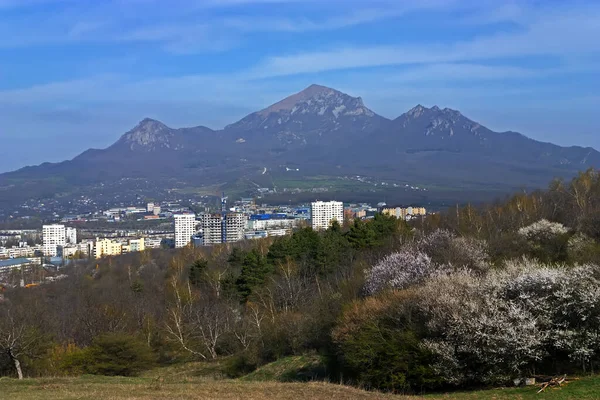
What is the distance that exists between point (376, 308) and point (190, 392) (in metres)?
7.48

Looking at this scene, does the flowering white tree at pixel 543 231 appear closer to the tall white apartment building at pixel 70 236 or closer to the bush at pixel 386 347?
the bush at pixel 386 347

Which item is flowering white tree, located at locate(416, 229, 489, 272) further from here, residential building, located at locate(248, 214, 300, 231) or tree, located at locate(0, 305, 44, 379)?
residential building, located at locate(248, 214, 300, 231)

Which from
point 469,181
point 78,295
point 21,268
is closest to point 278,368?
point 78,295

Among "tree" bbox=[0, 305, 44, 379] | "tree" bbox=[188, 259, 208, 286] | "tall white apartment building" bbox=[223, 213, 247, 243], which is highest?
"tall white apartment building" bbox=[223, 213, 247, 243]

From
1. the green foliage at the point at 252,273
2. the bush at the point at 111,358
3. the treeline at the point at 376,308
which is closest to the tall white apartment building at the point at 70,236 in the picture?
the treeline at the point at 376,308

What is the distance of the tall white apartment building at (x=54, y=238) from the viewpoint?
11382 cm

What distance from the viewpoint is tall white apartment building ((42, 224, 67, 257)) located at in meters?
114

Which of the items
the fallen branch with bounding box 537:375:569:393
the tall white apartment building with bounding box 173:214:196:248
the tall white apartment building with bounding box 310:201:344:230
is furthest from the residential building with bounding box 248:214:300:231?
the fallen branch with bounding box 537:375:569:393

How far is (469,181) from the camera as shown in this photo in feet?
557

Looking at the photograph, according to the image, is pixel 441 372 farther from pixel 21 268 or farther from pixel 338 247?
pixel 21 268

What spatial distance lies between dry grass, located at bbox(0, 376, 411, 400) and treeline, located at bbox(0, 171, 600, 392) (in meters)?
3.65

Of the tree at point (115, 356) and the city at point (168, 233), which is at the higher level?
the city at point (168, 233)

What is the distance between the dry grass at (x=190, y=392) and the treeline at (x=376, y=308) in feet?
12.0

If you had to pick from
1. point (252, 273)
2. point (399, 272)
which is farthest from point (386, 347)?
point (252, 273)
